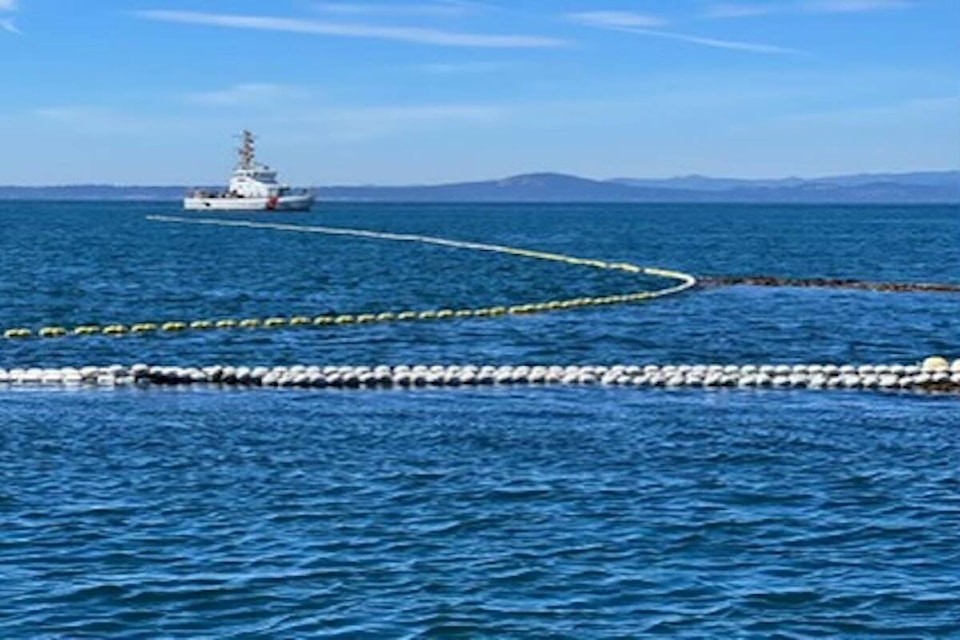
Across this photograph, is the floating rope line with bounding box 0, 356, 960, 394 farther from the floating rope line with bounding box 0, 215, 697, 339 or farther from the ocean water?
the floating rope line with bounding box 0, 215, 697, 339

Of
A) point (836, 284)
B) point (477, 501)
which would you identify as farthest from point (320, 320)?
point (477, 501)

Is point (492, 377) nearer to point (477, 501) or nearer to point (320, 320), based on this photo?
point (477, 501)

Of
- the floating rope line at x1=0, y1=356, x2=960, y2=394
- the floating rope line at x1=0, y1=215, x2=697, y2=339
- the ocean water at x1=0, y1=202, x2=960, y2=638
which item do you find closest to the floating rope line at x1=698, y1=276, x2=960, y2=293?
the floating rope line at x1=0, y1=215, x2=697, y2=339

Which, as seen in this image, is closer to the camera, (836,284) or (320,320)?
(320,320)

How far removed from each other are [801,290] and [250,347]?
31.7 m

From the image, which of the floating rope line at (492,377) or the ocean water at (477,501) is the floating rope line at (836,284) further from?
the floating rope line at (492,377)

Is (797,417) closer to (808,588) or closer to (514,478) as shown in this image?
(514,478)

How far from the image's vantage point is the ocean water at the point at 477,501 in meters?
16.5

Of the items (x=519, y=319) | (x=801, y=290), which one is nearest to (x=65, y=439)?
(x=519, y=319)

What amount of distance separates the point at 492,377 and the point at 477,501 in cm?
Answer: 1326

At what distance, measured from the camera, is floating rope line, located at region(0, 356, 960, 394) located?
1348 inches

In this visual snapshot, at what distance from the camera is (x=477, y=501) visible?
71.1 ft

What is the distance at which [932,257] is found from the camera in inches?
4195

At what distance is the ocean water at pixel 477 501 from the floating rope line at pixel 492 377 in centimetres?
96
